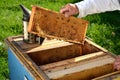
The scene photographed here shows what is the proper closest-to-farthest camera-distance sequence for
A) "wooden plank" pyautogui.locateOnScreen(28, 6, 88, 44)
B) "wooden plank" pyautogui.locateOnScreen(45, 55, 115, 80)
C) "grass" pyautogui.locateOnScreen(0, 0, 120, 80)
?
"wooden plank" pyautogui.locateOnScreen(45, 55, 115, 80), "wooden plank" pyautogui.locateOnScreen(28, 6, 88, 44), "grass" pyautogui.locateOnScreen(0, 0, 120, 80)

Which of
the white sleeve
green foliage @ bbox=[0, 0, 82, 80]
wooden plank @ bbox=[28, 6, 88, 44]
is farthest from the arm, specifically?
green foliage @ bbox=[0, 0, 82, 80]

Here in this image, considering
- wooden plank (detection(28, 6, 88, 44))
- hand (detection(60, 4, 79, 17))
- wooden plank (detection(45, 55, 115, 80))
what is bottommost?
wooden plank (detection(45, 55, 115, 80))

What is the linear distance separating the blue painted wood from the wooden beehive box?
4 cm

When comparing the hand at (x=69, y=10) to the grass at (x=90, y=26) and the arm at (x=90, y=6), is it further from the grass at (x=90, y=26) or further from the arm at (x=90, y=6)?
the grass at (x=90, y=26)

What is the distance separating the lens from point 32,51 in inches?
96.4

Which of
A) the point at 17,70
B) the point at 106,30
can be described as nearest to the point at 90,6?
the point at 17,70

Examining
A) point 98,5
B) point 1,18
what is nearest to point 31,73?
point 98,5

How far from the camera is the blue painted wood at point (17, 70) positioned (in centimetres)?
219

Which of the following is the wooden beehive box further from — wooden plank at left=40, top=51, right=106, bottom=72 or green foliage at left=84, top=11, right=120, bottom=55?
green foliage at left=84, top=11, right=120, bottom=55

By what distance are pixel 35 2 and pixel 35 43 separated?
10.8 feet

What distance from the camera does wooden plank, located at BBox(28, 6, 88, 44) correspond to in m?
Result: 2.38

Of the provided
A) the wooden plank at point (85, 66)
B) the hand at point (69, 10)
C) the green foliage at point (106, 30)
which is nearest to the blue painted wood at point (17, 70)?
the wooden plank at point (85, 66)

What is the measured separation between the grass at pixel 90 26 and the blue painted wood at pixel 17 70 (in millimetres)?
1106

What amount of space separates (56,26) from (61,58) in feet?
1.03
